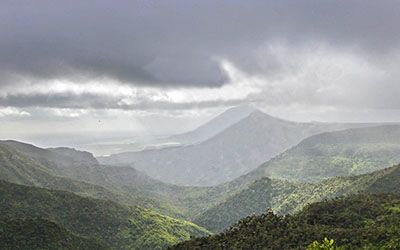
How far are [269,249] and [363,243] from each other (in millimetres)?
28439

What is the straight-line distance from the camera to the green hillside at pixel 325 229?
13512 centimetres

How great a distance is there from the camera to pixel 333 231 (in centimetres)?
14462

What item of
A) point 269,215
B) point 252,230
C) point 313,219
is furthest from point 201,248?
point 313,219

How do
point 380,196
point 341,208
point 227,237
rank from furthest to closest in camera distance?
point 380,196 < point 341,208 < point 227,237

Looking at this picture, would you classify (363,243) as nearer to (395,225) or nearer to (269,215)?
(395,225)

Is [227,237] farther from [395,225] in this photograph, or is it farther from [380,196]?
[380,196]

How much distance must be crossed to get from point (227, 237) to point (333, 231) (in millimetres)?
35776

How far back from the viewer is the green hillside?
135125 mm

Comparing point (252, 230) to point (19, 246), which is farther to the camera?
point (19, 246)

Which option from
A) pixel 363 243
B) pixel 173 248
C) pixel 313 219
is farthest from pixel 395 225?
pixel 173 248

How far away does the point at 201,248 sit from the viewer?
146 m

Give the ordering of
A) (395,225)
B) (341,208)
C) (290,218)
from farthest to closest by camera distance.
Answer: (341,208), (290,218), (395,225)

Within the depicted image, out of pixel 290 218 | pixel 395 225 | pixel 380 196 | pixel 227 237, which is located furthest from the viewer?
pixel 380 196

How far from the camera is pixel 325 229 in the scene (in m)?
150
